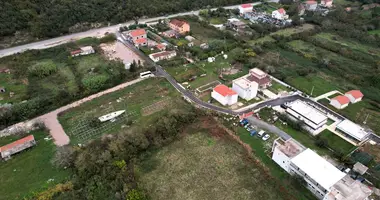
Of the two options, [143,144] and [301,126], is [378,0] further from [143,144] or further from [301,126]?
[143,144]

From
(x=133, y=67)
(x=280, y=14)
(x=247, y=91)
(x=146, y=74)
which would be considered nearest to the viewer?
(x=247, y=91)

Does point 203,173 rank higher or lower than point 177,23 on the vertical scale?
lower

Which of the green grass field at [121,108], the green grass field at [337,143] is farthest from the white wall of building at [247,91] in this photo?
the green grass field at [337,143]

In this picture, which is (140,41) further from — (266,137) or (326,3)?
(326,3)

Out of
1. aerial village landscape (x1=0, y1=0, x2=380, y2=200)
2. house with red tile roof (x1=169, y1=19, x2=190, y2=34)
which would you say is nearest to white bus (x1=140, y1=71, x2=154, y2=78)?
aerial village landscape (x1=0, y1=0, x2=380, y2=200)

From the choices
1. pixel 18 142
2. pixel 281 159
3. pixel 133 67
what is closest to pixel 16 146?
pixel 18 142

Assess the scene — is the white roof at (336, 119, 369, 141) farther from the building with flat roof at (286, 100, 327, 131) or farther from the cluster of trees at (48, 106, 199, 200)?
the cluster of trees at (48, 106, 199, 200)
